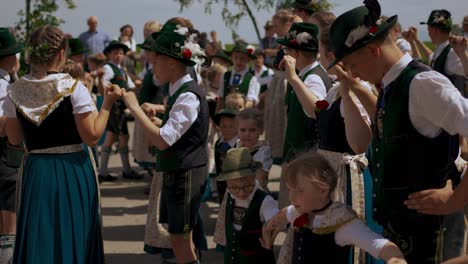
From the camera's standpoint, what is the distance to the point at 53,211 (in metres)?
4.19

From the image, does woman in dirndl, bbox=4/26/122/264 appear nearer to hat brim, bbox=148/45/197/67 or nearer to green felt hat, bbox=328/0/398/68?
hat brim, bbox=148/45/197/67

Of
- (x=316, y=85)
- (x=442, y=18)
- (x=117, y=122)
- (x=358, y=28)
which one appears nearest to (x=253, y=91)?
(x=117, y=122)

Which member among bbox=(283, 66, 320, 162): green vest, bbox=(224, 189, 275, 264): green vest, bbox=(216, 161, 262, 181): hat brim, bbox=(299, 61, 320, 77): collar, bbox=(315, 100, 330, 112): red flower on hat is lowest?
bbox=(224, 189, 275, 264): green vest

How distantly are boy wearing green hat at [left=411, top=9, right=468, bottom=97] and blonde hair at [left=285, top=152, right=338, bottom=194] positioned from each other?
→ 495 cm

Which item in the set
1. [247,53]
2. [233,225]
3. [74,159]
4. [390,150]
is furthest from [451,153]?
[247,53]

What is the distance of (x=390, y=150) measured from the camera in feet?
9.06

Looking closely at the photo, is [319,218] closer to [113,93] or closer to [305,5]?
[113,93]

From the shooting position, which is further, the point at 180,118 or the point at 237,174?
the point at 180,118

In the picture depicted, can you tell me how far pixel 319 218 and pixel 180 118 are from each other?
5.20 feet

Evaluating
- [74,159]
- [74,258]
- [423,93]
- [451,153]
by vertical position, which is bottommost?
[74,258]

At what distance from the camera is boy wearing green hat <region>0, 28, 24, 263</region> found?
4902mm

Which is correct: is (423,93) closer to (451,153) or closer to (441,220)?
(451,153)

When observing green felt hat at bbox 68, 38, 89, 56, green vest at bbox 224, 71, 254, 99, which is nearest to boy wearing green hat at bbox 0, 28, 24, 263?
green felt hat at bbox 68, 38, 89, 56

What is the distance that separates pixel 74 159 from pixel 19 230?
55 centimetres
